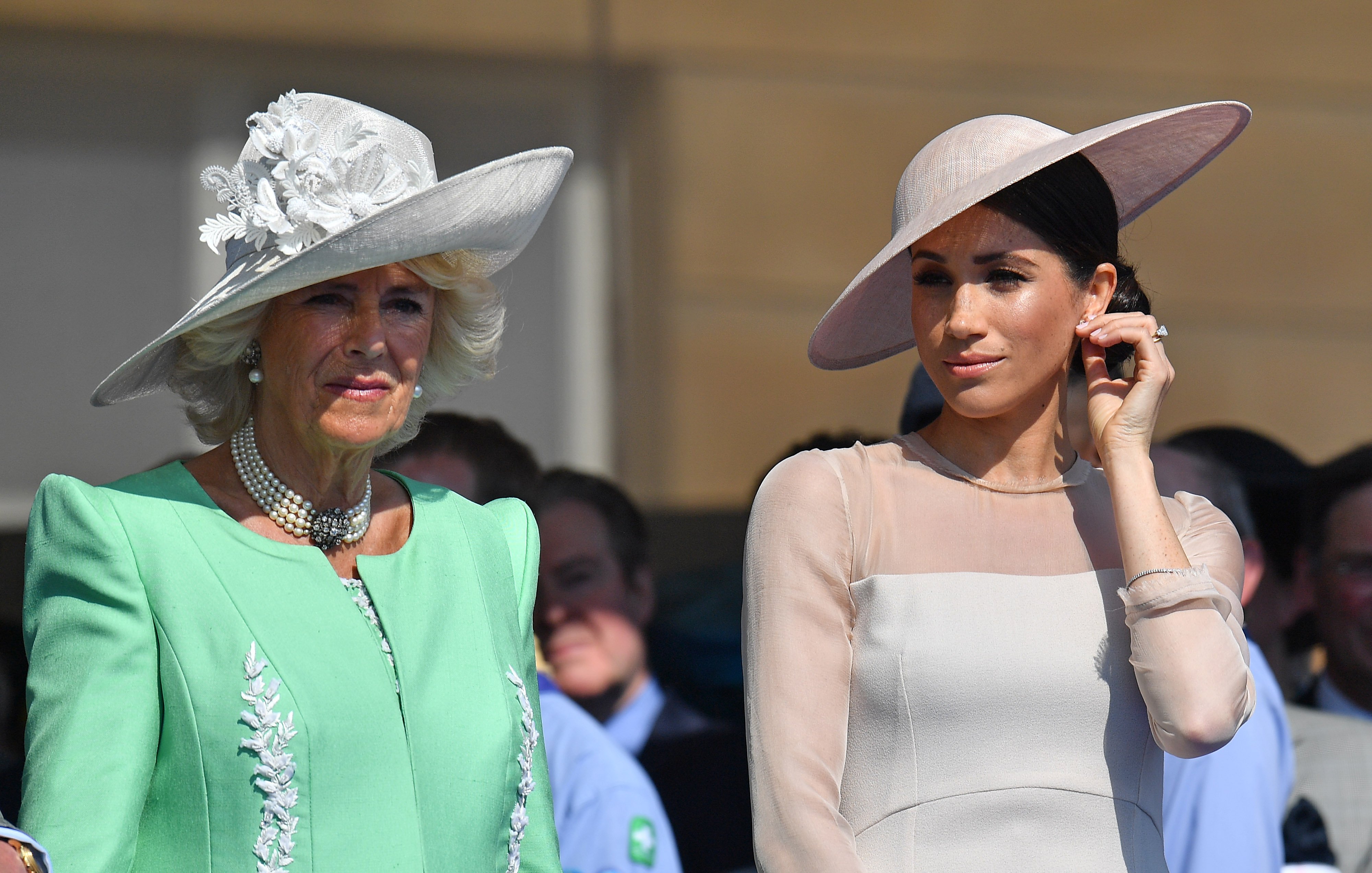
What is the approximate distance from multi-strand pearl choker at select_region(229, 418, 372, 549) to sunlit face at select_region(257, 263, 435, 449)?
0.21 ft

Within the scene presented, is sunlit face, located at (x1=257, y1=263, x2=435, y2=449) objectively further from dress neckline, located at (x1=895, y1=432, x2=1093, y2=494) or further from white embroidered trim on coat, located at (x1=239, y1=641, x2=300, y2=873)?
dress neckline, located at (x1=895, y1=432, x2=1093, y2=494)

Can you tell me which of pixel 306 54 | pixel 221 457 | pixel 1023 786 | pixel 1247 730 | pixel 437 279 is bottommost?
pixel 1247 730

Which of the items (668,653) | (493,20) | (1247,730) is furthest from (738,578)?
(1247,730)

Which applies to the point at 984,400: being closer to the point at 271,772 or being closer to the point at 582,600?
the point at 271,772

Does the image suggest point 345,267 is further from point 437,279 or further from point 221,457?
point 221,457

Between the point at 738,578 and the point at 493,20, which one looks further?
the point at 493,20

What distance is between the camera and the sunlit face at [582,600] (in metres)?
4.14

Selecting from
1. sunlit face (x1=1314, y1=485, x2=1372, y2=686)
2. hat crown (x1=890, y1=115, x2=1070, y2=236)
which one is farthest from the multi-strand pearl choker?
sunlit face (x1=1314, y1=485, x2=1372, y2=686)

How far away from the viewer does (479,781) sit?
2094 mm

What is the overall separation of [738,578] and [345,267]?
393 centimetres

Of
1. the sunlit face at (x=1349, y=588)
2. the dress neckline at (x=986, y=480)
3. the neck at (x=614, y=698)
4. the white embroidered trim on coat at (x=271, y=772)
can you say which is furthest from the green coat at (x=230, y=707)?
the sunlit face at (x=1349, y=588)

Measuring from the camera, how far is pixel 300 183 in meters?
2.09

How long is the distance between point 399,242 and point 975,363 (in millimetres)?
840

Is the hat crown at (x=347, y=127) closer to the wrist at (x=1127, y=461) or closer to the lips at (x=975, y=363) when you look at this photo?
the lips at (x=975, y=363)
